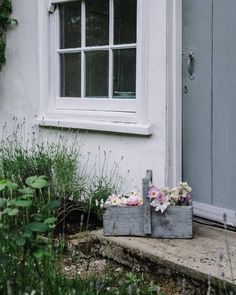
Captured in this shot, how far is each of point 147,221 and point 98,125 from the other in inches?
49.6

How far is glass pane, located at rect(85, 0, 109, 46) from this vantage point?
4574mm

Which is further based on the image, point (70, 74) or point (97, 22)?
point (70, 74)

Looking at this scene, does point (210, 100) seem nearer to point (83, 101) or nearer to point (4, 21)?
point (83, 101)

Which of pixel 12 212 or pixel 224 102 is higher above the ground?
pixel 224 102

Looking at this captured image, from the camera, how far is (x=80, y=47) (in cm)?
484

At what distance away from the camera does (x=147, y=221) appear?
348 centimetres

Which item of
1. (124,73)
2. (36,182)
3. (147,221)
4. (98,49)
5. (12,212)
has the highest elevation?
(98,49)

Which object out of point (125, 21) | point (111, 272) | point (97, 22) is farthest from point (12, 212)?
point (97, 22)

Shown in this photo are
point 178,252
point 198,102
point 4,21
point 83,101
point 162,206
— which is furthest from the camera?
point 4,21

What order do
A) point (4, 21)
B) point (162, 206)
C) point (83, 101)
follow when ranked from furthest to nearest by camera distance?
point (4, 21)
point (83, 101)
point (162, 206)

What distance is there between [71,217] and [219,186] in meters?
1.20

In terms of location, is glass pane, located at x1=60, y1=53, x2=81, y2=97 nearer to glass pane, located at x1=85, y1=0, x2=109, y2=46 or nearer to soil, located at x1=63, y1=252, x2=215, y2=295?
glass pane, located at x1=85, y1=0, x2=109, y2=46

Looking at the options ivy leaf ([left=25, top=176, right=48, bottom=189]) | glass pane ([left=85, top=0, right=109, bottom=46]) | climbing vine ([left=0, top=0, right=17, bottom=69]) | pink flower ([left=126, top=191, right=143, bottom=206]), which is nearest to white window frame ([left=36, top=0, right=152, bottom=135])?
glass pane ([left=85, top=0, right=109, bottom=46])

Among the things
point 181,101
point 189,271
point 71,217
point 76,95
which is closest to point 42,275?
point 189,271
